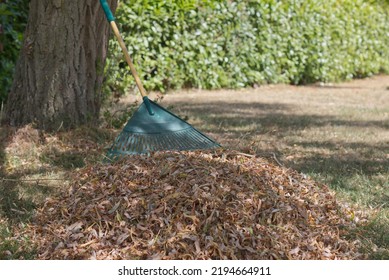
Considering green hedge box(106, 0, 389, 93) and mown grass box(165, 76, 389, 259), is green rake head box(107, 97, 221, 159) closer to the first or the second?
mown grass box(165, 76, 389, 259)

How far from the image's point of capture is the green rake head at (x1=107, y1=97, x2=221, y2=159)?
433 cm

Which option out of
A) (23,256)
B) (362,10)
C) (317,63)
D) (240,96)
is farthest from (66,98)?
(362,10)

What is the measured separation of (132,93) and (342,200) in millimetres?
5257

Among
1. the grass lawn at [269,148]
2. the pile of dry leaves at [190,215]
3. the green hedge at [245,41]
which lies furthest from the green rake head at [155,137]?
the green hedge at [245,41]

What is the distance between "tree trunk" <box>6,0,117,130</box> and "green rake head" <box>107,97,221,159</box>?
1.01m

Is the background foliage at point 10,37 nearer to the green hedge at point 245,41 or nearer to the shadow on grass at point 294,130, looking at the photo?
the green hedge at point 245,41

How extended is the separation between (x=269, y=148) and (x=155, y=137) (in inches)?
58.4

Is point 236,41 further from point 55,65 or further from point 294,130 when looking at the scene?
point 55,65

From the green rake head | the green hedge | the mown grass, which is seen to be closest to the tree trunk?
the green rake head

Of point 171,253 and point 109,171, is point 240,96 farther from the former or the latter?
point 171,253

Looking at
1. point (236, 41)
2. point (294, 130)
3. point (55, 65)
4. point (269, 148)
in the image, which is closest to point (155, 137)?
point (55, 65)

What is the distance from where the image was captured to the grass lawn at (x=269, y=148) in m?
3.80

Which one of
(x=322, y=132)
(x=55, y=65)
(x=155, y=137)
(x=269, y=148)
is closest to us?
(x=155, y=137)

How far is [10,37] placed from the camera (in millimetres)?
7086
